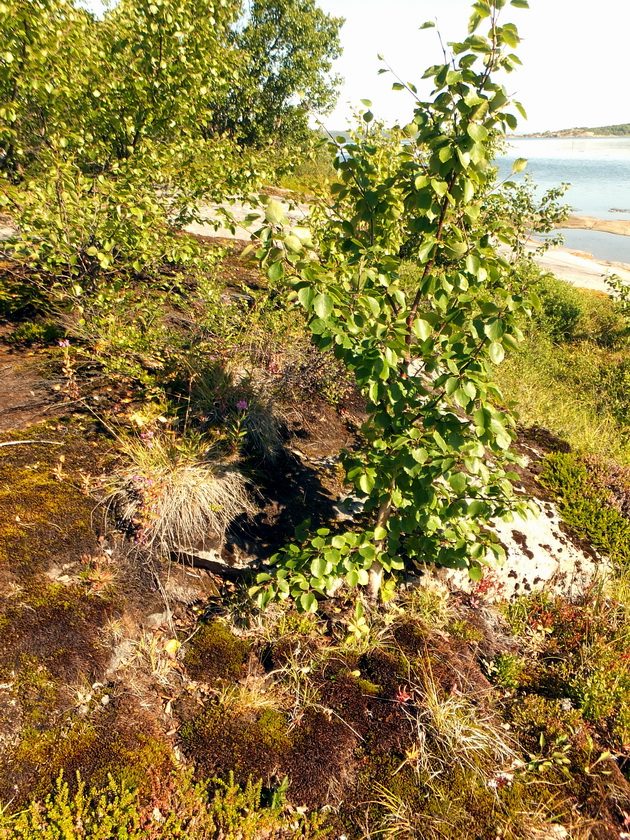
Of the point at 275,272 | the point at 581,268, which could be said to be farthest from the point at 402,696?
the point at 581,268

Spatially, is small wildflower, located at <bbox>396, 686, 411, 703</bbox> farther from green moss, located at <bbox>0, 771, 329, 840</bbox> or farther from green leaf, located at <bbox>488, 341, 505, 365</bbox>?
green leaf, located at <bbox>488, 341, 505, 365</bbox>

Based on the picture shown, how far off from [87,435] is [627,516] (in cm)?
621

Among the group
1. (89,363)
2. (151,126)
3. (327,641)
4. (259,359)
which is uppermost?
(151,126)

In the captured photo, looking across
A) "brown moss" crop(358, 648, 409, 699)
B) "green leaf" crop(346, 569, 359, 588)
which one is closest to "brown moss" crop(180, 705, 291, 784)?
"brown moss" crop(358, 648, 409, 699)

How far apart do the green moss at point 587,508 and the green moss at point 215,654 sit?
399 cm

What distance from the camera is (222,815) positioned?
267 centimetres

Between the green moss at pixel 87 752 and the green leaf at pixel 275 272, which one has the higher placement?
the green leaf at pixel 275 272

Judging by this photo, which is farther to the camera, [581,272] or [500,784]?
[581,272]

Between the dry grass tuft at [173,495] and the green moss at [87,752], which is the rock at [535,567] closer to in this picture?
the dry grass tuft at [173,495]

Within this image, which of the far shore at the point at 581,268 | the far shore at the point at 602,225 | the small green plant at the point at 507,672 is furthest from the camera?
the far shore at the point at 602,225

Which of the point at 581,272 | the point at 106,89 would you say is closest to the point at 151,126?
the point at 106,89

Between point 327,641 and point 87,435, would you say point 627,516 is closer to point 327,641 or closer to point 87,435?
point 327,641

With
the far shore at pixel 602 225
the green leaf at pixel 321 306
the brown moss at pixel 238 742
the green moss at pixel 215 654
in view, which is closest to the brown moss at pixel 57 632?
the green moss at pixel 215 654

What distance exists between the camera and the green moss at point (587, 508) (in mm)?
5422
